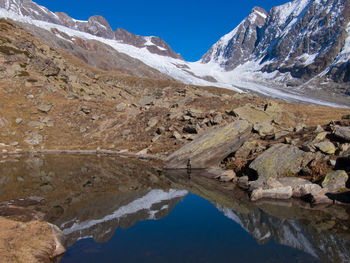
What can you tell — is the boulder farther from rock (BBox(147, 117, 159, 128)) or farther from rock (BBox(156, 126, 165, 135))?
rock (BBox(147, 117, 159, 128))

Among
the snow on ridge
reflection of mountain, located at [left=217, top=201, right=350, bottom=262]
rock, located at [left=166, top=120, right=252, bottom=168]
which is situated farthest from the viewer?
rock, located at [left=166, top=120, right=252, bottom=168]

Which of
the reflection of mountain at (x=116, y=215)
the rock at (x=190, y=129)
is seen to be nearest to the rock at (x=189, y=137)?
the rock at (x=190, y=129)

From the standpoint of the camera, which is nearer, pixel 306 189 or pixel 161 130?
pixel 306 189

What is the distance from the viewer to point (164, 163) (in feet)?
97.3

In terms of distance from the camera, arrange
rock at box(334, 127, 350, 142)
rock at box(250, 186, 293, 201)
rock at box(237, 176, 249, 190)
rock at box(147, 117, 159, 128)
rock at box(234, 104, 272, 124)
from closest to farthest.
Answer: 1. rock at box(250, 186, 293, 201)
2. rock at box(237, 176, 249, 190)
3. rock at box(334, 127, 350, 142)
4. rock at box(234, 104, 272, 124)
5. rock at box(147, 117, 159, 128)

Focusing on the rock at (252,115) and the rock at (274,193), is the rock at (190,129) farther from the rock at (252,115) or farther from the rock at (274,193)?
the rock at (274,193)

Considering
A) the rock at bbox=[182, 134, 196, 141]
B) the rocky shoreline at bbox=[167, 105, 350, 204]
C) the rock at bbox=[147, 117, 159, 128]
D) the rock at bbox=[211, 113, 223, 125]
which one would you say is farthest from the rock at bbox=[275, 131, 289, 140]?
the rock at bbox=[147, 117, 159, 128]

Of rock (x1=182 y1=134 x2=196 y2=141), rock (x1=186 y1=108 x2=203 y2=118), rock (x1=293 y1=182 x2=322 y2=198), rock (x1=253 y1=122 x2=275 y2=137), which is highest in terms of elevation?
rock (x1=186 y1=108 x2=203 y2=118)

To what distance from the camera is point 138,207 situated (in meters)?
17.7

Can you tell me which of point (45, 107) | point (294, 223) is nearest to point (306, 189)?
point (294, 223)

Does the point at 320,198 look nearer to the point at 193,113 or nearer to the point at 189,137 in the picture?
the point at 189,137

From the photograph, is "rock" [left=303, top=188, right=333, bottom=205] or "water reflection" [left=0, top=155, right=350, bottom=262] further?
"rock" [left=303, top=188, right=333, bottom=205]

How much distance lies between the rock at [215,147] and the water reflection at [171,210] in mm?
1285

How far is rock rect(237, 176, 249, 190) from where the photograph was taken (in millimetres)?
21737
